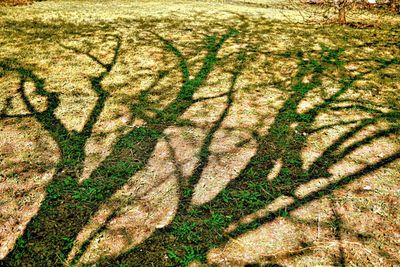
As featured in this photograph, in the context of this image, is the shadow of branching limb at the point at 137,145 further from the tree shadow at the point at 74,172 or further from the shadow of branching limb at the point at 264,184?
the shadow of branching limb at the point at 264,184

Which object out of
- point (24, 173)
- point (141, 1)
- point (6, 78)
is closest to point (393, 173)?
point (24, 173)

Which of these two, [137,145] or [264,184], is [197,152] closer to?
[137,145]

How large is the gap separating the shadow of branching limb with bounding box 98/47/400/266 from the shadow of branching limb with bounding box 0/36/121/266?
0.55 meters

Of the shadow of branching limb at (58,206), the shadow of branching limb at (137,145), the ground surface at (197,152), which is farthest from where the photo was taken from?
the shadow of branching limb at (137,145)

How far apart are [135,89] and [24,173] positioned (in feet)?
7.47

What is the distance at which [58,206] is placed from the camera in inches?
112

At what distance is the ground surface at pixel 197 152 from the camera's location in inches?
100

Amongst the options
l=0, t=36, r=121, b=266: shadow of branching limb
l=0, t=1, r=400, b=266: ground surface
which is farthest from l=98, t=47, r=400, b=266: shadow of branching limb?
l=0, t=36, r=121, b=266: shadow of branching limb

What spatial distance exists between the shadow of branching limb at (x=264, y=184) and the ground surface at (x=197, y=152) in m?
0.02

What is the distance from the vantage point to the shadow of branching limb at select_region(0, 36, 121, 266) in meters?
2.44

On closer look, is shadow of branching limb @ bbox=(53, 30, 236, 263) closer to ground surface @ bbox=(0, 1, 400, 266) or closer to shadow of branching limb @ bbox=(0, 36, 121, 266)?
ground surface @ bbox=(0, 1, 400, 266)

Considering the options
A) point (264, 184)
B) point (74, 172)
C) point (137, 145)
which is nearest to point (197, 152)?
point (137, 145)

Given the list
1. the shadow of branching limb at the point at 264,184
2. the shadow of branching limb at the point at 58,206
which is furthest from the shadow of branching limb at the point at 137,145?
the shadow of branching limb at the point at 264,184

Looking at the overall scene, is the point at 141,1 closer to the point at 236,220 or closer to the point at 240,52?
the point at 240,52
